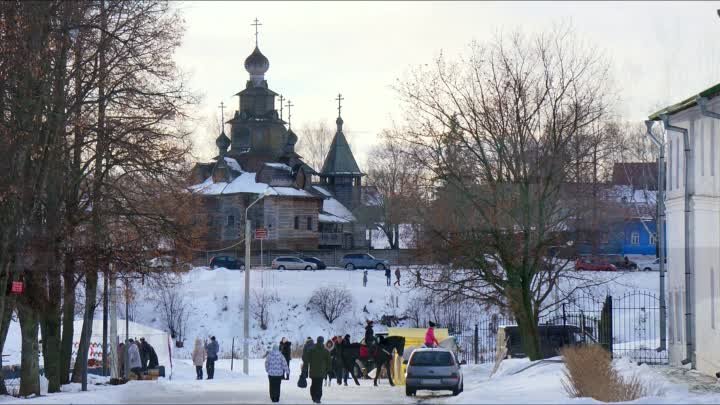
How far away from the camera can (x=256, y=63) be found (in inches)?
4173

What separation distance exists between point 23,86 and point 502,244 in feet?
54.1

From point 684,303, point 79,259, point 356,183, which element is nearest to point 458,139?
point 684,303

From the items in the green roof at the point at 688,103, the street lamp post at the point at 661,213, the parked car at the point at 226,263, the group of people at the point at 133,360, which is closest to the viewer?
the green roof at the point at 688,103

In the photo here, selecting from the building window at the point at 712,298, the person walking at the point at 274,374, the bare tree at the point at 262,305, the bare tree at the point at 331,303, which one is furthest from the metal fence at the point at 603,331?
the bare tree at the point at 262,305

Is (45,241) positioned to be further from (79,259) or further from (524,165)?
(524,165)

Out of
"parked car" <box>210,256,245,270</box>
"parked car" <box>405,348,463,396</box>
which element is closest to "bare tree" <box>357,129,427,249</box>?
"parked car" <box>210,256,245,270</box>

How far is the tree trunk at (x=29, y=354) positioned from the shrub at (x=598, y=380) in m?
14.1

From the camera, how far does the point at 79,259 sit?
3100cm

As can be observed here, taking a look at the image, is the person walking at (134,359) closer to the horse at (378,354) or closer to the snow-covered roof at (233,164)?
the horse at (378,354)

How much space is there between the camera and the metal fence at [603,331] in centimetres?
3566

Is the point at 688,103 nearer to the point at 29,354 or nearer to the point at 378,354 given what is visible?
the point at 378,354

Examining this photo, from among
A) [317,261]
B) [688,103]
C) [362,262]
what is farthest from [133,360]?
[362,262]

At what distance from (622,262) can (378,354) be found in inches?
2004

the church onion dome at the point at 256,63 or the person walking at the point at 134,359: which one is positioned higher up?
the church onion dome at the point at 256,63
